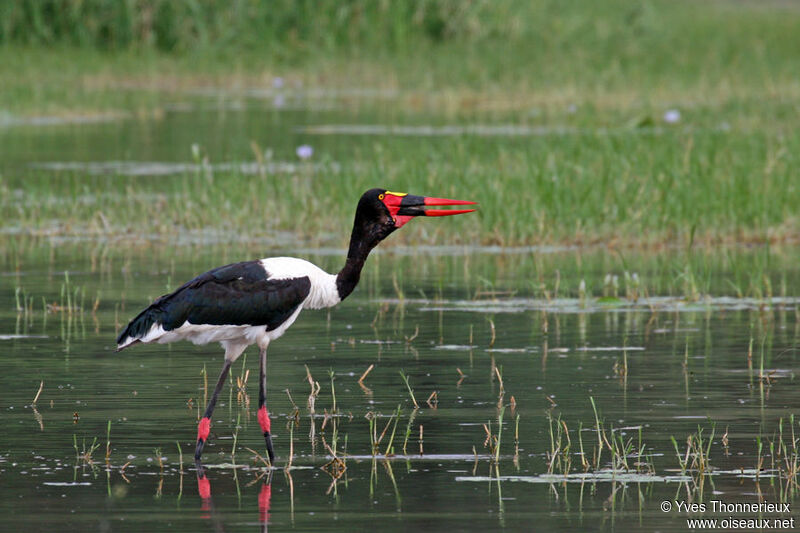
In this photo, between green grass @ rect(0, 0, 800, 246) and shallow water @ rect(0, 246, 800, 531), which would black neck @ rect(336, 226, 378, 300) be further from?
green grass @ rect(0, 0, 800, 246)

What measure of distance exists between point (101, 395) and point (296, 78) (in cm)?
2493

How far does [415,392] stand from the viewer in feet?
32.3

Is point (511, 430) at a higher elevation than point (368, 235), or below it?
below

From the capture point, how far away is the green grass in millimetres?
16078

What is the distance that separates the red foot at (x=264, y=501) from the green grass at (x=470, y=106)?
26.2ft

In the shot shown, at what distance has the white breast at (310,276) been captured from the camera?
875 centimetres

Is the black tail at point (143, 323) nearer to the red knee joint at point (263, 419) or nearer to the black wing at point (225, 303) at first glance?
the black wing at point (225, 303)

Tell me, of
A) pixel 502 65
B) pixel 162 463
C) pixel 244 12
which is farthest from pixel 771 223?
pixel 244 12

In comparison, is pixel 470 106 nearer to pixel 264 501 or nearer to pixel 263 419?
pixel 263 419

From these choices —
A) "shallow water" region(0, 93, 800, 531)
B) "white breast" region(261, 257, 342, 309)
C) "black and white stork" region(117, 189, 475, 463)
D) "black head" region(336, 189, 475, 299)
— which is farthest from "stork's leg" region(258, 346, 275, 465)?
"black head" region(336, 189, 475, 299)

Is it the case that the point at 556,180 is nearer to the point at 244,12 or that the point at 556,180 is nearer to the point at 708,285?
the point at 708,285

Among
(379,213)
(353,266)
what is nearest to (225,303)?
(353,266)

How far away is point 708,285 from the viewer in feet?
42.4

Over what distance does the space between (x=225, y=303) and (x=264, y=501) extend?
136 centimetres
